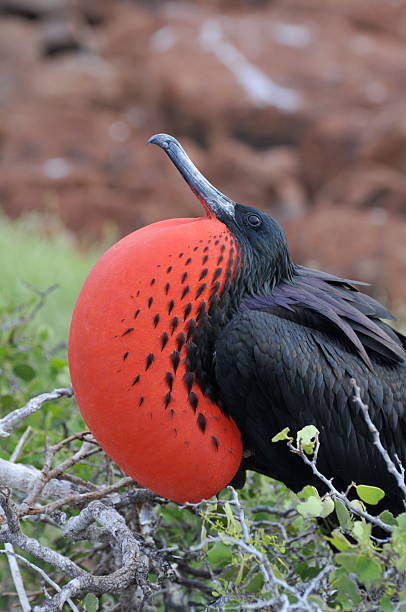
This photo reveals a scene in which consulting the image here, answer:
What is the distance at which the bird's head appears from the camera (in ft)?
5.98

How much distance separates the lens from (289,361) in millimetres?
1665

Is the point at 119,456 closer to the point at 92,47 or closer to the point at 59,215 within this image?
the point at 59,215

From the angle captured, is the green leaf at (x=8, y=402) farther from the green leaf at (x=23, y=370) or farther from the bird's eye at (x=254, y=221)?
the bird's eye at (x=254, y=221)

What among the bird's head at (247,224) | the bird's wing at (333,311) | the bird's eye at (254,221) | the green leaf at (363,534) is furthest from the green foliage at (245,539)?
Result: the bird's eye at (254,221)

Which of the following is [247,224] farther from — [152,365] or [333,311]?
[152,365]

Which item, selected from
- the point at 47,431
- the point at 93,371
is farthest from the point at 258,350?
the point at 47,431

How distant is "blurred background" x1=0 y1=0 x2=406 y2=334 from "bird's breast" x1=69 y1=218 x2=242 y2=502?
5.31 metres

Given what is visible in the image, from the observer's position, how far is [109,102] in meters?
11.6

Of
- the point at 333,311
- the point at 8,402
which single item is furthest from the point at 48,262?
the point at 333,311

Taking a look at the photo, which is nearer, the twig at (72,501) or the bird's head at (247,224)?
the twig at (72,501)

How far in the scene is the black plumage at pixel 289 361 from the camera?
65.6 inches

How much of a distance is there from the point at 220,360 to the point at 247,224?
35 centimetres

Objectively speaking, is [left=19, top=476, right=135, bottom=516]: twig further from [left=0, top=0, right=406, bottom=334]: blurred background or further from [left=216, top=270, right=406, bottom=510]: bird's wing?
[left=0, top=0, right=406, bottom=334]: blurred background

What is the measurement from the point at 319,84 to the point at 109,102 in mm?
3008
